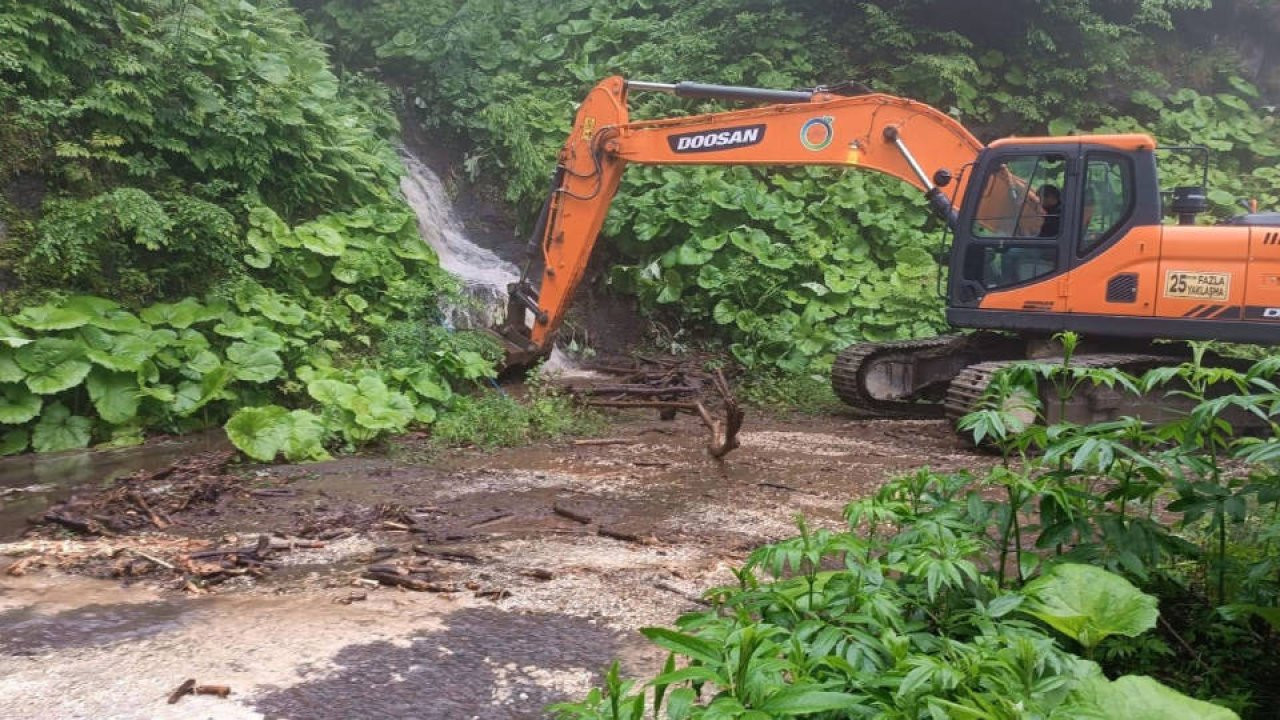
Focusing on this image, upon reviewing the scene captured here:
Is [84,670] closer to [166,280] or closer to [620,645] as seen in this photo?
[620,645]

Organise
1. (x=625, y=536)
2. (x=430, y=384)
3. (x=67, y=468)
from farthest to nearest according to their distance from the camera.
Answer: (x=430, y=384) < (x=67, y=468) < (x=625, y=536)

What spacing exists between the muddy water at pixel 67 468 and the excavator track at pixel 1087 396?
5635 millimetres

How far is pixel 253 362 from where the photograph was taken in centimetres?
758

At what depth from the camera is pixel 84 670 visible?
298 centimetres

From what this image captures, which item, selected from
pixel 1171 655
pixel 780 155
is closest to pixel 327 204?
pixel 780 155

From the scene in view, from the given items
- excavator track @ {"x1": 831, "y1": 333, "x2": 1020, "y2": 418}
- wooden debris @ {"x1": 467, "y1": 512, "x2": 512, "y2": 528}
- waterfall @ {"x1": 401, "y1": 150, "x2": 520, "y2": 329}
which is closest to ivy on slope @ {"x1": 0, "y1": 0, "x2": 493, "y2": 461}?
waterfall @ {"x1": 401, "y1": 150, "x2": 520, "y2": 329}

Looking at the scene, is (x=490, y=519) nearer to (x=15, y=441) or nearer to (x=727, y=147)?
(x=15, y=441)

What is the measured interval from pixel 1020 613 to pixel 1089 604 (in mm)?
193

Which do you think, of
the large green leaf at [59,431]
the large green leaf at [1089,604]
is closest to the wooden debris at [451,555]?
the large green leaf at [1089,604]

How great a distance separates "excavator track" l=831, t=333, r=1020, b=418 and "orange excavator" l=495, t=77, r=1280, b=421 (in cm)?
1

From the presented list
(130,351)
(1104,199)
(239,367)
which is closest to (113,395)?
(130,351)

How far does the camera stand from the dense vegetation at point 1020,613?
1555mm

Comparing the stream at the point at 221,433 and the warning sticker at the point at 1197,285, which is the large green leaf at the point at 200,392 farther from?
the warning sticker at the point at 1197,285

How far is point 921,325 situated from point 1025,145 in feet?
10.2
